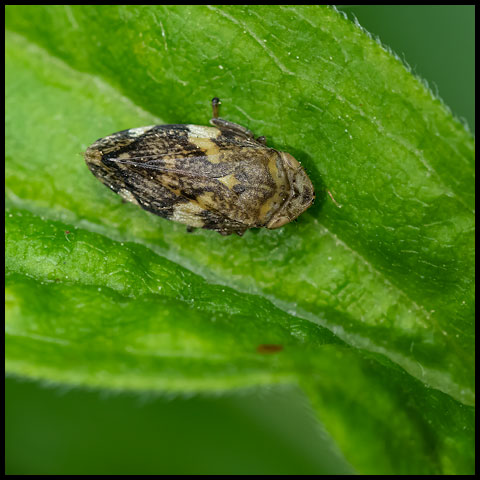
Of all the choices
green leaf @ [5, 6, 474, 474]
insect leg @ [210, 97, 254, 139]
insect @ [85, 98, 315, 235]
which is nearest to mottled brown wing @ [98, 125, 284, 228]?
insect @ [85, 98, 315, 235]

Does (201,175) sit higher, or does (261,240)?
(201,175)

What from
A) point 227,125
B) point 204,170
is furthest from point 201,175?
point 227,125

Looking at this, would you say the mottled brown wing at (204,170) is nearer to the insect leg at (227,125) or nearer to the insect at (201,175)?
the insect at (201,175)

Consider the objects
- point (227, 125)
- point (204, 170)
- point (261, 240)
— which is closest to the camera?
point (227, 125)

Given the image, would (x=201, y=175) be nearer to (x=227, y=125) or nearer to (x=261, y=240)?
(x=227, y=125)

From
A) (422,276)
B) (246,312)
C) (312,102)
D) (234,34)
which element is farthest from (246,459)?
(234,34)

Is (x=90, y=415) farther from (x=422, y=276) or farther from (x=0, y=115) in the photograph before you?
(x=422, y=276)

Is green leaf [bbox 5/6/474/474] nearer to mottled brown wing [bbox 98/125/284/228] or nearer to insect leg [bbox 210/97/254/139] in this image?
insect leg [bbox 210/97/254/139]
